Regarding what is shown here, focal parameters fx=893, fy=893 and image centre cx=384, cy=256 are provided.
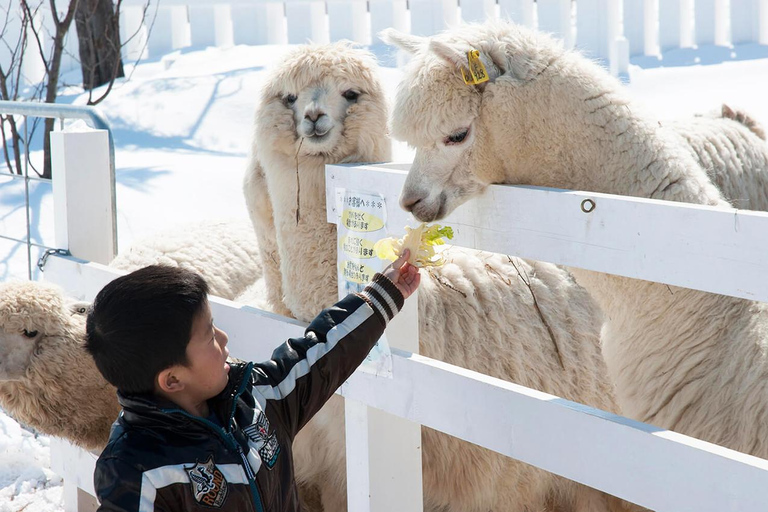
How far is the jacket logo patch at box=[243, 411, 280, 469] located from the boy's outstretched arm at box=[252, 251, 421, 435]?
8 centimetres

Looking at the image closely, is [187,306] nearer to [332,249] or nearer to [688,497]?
[688,497]

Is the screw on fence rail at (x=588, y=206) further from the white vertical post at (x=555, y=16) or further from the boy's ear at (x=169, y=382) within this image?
the white vertical post at (x=555, y=16)

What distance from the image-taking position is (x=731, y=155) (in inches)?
157

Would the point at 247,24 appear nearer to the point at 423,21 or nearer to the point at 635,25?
the point at 423,21

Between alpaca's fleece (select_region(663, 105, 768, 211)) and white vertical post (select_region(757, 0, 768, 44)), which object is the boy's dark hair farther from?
white vertical post (select_region(757, 0, 768, 44))

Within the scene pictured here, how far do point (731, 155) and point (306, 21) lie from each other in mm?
9429

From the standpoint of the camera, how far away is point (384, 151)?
10.0 ft

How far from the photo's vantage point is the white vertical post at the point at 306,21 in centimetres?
1229

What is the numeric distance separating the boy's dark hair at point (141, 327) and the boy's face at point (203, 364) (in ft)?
0.06

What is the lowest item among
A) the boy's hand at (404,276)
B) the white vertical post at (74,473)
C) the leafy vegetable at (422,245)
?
the white vertical post at (74,473)

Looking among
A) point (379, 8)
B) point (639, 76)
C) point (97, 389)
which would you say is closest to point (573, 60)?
point (97, 389)

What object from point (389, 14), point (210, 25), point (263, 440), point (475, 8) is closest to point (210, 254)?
point (263, 440)

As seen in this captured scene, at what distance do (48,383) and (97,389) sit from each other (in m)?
0.16

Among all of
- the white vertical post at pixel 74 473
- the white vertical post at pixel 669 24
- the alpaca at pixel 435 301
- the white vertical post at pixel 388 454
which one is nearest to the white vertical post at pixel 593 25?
the white vertical post at pixel 669 24
